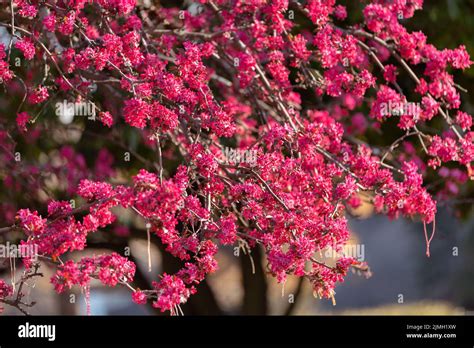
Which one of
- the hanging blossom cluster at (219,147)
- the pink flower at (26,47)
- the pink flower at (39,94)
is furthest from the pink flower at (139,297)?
the pink flower at (26,47)

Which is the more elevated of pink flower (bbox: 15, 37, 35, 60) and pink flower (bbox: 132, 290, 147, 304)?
pink flower (bbox: 15, 37, 35, 60)

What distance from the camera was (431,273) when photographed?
13695 mm

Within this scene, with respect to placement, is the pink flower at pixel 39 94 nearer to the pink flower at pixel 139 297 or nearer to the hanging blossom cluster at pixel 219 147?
the hanging blossom cluster at pixel 219 147

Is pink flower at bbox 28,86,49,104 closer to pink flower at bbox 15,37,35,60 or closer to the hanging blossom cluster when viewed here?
the hanging blossom cluster

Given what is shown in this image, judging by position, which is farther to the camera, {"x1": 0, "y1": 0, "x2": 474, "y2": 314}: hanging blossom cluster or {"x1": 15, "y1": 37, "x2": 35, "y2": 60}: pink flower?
{"x1": 15, "y1": 37, "x2": 35, "y2": 60}: pink flower

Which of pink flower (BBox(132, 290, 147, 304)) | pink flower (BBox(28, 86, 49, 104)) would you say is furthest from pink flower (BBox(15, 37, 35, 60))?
pink flower (BBox(132, 290, 147, 304))

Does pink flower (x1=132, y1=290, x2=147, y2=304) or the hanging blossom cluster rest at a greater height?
the hanging blossom cluster

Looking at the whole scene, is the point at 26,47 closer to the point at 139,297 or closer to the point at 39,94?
the point at 39,94

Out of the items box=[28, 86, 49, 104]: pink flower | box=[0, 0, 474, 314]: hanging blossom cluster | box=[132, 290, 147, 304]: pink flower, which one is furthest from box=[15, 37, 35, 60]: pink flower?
box=[132, 290, 147, 304]: pink flower

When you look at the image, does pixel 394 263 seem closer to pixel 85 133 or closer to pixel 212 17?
pixel 85 133

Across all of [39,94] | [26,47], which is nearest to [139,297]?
[39,94]

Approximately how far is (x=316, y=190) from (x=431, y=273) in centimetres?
975

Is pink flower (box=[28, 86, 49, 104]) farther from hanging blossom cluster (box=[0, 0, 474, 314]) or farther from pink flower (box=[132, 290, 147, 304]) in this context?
pink flower (box=[132, 290, 147, 304])

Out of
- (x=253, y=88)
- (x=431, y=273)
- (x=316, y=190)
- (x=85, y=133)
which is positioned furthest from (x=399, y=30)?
(x=431, y=273)
